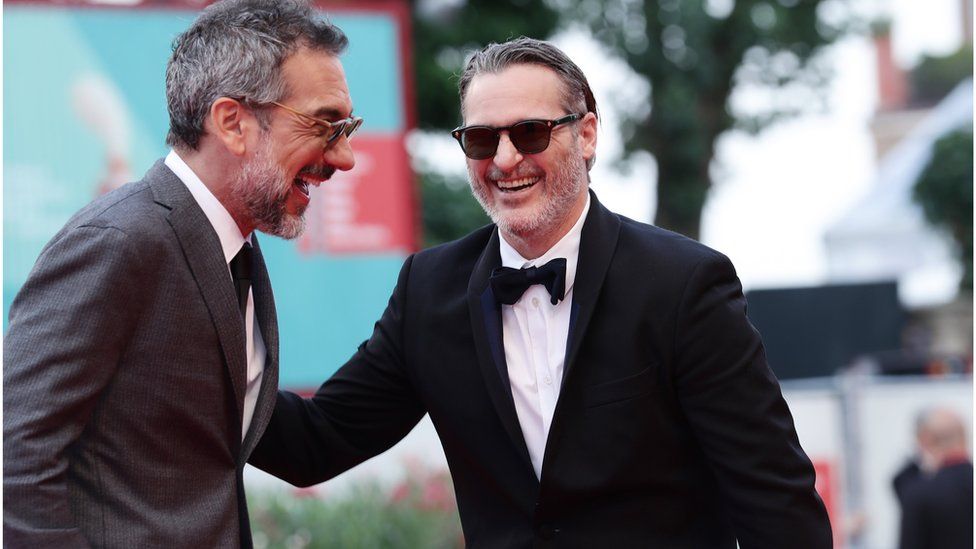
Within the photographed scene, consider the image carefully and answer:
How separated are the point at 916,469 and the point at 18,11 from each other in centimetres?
625

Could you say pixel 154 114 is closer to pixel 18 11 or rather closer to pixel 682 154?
pixel 18 11

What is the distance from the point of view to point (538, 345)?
296 centimetres

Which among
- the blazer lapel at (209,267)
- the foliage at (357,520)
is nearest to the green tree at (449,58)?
the foliage at (357,520)

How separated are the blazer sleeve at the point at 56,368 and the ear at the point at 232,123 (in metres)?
0.42

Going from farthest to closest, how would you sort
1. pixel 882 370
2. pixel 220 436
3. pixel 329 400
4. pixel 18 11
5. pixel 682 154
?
1. pixel 682 154
2. pixel 882 370
3. pixel 18 11
4. pixel 329 400
5. pixel 220 436

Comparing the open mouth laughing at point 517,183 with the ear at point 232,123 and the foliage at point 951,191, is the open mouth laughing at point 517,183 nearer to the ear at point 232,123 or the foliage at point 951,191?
the ear at point 232,123

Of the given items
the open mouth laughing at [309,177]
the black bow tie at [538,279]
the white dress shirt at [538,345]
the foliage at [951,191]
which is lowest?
the foliage at [951,191]

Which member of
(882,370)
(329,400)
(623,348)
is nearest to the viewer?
(623,348)

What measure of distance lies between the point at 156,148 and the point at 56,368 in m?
6.18

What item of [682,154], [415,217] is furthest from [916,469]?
[682,154]

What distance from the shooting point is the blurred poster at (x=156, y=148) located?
26.1 ft

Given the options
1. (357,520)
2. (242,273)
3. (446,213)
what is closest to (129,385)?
(242,273)

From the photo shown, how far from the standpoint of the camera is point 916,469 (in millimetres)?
7234

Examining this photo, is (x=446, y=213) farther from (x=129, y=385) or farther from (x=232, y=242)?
(x=129, y=385)
